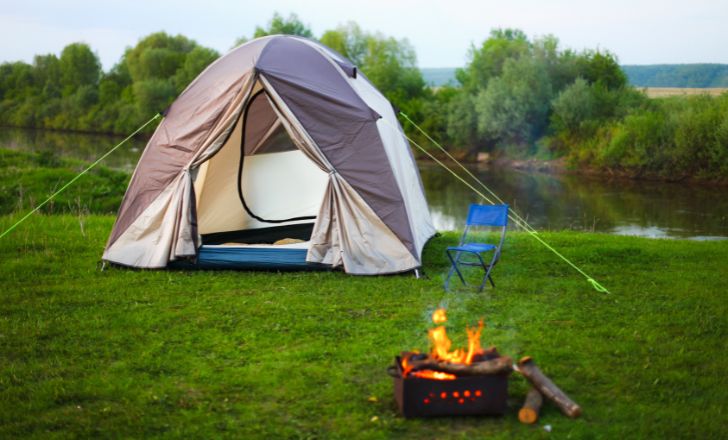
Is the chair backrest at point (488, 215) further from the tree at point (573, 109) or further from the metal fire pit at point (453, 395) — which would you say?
the tree at point (573, 109)

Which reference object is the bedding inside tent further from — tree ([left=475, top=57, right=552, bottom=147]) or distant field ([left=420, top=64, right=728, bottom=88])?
distant field ([left=420, top=64, right=728, bottom=88])

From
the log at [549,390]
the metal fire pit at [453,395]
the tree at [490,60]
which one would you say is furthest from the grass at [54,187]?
the tree at [490,60]

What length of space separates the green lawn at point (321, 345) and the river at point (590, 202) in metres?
6.56

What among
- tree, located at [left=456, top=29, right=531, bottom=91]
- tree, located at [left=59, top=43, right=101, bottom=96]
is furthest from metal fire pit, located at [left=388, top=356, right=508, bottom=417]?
tree, located at [left=59, top=43, right=101, bottom=96]

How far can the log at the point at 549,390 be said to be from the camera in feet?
13.4

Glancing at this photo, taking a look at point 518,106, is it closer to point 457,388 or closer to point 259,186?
point 259,186

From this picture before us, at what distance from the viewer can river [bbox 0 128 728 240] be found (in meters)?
15.0

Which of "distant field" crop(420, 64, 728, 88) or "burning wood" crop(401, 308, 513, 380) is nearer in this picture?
"burning wood" crop(401, 308, 513, 380)

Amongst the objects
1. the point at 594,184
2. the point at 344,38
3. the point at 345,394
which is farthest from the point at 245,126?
the point at 344,38

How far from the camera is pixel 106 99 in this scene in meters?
42.3

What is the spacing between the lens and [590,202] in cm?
1866

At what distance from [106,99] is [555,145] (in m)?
25.2

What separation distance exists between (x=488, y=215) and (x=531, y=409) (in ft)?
10.5

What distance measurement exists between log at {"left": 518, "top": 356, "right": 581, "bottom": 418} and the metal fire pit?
0.72 feet
